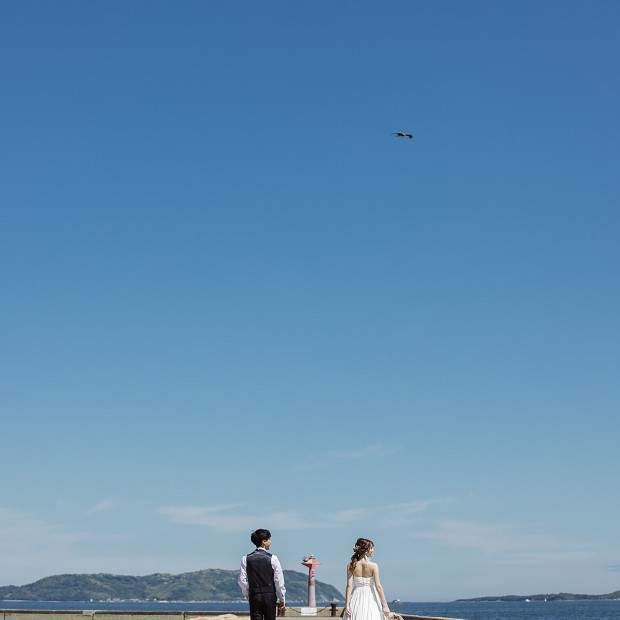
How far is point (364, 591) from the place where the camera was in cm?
1641

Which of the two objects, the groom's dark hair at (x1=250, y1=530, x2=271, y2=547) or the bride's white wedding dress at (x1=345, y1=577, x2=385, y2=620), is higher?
the groom's dark hair at (x1=250, y1=530, x2=271, y2=547)

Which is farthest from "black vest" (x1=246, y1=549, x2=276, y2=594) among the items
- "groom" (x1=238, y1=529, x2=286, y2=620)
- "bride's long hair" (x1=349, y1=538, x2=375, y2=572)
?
"bride's long hair" (x1=349, y1=538, x2=375, y2=572)

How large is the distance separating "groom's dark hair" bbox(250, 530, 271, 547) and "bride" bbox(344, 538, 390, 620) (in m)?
2.96

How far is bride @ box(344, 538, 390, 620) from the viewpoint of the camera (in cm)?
1622

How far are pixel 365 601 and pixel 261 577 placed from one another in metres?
3.57

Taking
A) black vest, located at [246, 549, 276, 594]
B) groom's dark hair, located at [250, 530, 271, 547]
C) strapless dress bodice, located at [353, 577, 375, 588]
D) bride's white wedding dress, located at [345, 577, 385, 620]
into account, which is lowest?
bride's white wedding dress, located at [345, 577, 385, 620]

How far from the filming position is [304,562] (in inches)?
1107

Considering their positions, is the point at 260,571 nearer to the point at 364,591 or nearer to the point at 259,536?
the point at 259,536

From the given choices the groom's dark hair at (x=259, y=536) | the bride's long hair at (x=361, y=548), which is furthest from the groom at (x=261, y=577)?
the bride's long hair at (x=361, y=548)

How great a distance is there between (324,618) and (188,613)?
5.14 m

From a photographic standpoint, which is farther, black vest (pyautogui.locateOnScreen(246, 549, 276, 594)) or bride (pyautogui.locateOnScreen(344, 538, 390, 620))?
bride (pyautogui.locateOnScreen(344, 538, 390, 620))

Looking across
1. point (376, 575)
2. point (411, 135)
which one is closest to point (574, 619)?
point (411, 135)

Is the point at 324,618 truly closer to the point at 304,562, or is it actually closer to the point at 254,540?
the point at 304,562

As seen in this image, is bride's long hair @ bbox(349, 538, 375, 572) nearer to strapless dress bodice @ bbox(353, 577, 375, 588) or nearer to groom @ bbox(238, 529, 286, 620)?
strapless dress bodice @ bbox(353, 577, 375, 588)
